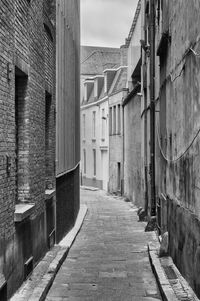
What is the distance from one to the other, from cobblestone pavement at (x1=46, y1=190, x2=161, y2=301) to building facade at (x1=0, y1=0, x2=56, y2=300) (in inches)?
28.6

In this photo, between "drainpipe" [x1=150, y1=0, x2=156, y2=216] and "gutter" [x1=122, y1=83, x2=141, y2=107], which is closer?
"drainpipe" [x1=150, y1=0, x2=156, y2=216]

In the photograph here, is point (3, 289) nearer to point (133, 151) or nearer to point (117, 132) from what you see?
point (133, 151)

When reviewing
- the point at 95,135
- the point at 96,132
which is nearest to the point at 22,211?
the point at 96,132

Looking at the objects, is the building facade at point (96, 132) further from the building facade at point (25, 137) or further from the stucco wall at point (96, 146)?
the building facade at point (25, 137)

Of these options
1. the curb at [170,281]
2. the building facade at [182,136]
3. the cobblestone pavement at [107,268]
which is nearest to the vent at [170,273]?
the curb at [170,281]

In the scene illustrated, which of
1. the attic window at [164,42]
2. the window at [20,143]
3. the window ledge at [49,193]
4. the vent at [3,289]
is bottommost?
the vent at [3,289]

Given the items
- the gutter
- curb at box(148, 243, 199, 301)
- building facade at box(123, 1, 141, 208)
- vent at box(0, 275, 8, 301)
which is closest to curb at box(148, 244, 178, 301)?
curb at box(148, 243, 199, 301)

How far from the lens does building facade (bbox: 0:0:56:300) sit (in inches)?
281

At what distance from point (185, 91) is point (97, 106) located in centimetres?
3502

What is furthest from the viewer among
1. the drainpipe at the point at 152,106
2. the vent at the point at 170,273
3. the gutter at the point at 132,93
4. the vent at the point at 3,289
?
the gutter at the point at 132,93

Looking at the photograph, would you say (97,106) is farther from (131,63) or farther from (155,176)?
(155,176)

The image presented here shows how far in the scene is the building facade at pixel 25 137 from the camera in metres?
7.13

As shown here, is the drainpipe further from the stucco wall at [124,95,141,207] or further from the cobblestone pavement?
the stucco wall at [124,95,141,207]

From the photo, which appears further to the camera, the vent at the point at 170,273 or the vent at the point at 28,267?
the vent at the point at 170,273
